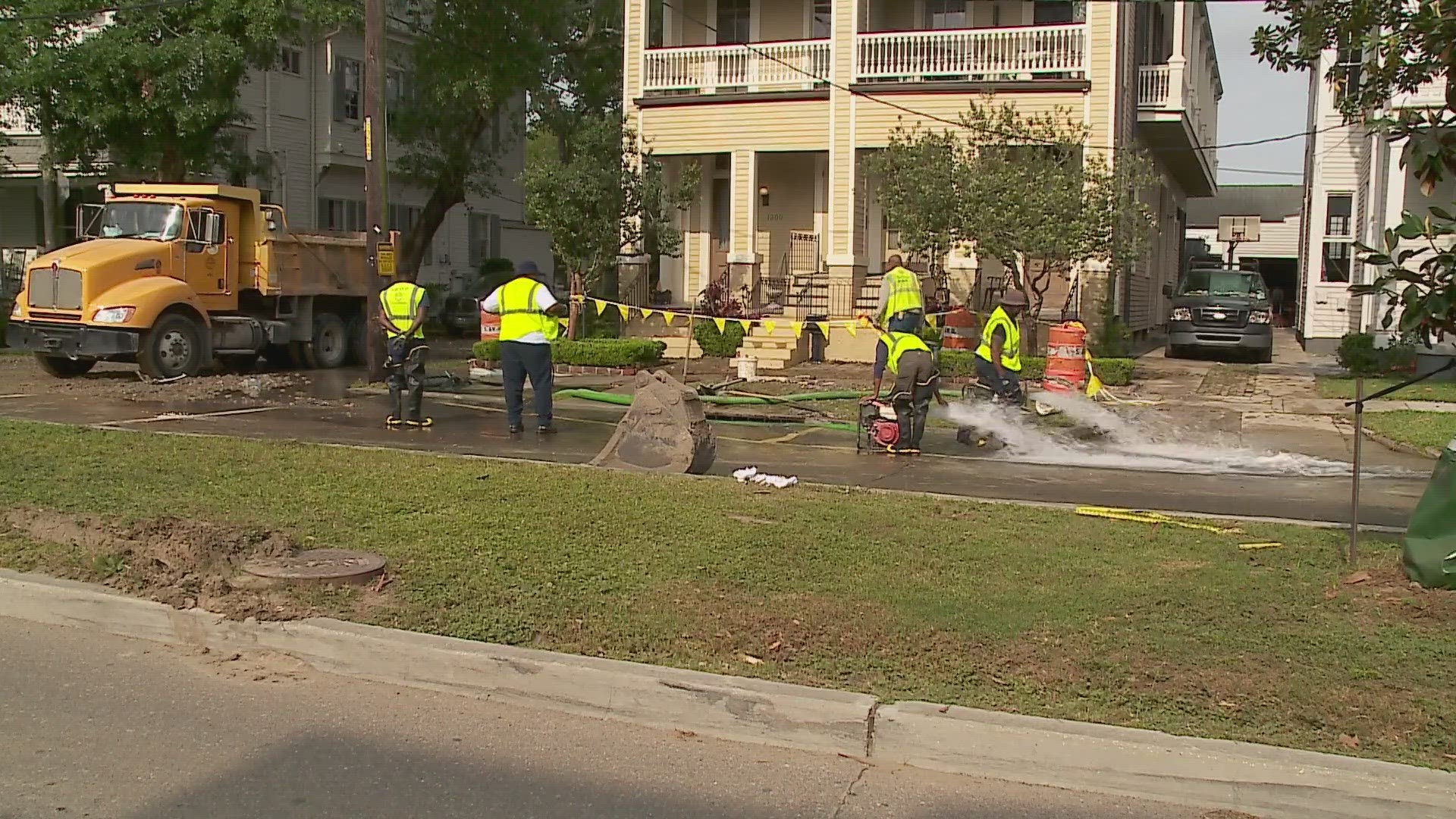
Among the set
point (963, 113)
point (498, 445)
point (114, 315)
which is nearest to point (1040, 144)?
point (963, 113)

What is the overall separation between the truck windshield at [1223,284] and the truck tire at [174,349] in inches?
758

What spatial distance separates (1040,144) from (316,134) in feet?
67.8

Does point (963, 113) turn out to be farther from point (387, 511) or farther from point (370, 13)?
point (387, 511)

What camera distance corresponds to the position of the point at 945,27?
88.0 feet

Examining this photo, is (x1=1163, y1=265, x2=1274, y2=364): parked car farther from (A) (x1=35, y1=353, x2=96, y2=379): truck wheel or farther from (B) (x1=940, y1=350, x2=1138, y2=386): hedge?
(A) (x1=35, y1=353, x2=96, y2=379): truck wheel

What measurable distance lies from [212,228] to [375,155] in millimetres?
3485

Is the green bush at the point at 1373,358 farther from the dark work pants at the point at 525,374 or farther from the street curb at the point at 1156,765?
the street curb at the point at 1156,765

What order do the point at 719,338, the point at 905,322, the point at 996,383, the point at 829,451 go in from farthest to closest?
the point at 719,338, the point at 996,383, the point at 905,322, the point at 829,451

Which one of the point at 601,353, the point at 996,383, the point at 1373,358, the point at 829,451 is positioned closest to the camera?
the point at 829,451

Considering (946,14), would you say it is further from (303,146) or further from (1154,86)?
(303,146)

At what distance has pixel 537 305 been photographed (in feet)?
42.9

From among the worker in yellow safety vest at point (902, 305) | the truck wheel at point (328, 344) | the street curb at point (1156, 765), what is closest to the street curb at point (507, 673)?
the street curb at point (1156, 765)

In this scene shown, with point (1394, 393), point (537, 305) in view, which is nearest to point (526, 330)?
point (537, 305)

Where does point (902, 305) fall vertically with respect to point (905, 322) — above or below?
above
